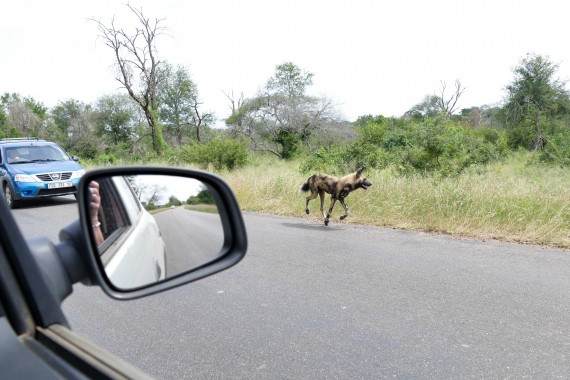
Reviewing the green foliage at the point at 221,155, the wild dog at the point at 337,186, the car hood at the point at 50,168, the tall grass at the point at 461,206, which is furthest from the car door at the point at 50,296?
the green foliage at the point at 221,155

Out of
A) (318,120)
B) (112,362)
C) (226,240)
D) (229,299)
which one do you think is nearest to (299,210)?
(229,299)

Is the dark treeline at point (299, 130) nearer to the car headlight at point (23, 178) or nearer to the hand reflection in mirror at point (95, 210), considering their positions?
the car headlight at point (23, 178)

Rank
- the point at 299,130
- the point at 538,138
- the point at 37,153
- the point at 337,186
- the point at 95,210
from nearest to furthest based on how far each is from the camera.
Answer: the point at 95,210 < the point at 37,153 < the point at 337,186 < the point at 538,138 < the point at 299,130

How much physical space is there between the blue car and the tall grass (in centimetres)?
460

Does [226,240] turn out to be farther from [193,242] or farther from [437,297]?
[437,297]

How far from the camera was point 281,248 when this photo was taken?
5.98 metres

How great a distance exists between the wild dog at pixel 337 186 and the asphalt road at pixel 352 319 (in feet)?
9.41

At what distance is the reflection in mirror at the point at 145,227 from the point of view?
128 centimetres

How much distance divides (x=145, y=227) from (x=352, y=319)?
2.43 metres

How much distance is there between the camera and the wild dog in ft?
27.0

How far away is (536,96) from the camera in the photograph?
82.5ft

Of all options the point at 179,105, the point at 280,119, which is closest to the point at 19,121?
the point at 179,105

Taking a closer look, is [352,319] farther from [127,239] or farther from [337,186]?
[337,186]

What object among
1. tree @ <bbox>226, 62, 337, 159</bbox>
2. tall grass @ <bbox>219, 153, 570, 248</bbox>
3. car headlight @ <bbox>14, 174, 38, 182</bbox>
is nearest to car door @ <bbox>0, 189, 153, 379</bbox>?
car headlight @ <bbox>14, 174, 38, 182</bbox>
